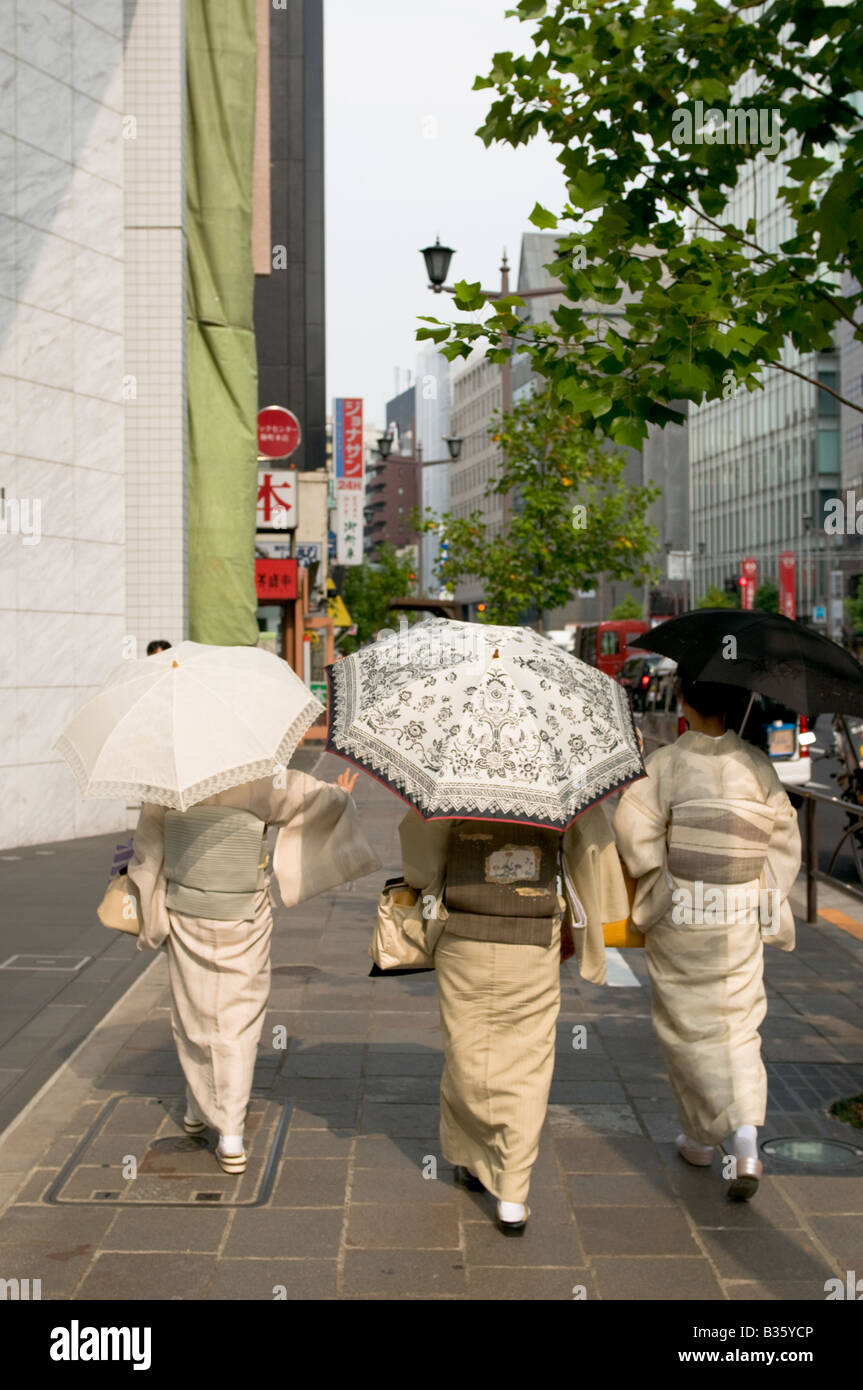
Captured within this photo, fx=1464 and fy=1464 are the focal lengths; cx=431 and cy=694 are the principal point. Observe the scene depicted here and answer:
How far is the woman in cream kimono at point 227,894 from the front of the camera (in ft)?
17.0

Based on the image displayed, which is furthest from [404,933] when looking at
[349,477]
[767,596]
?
[767,596]

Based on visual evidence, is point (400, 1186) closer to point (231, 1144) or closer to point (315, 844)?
point (231, 1144)

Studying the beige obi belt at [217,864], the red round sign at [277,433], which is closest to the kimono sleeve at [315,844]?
the beige obi belt at [217,864]

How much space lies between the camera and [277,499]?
29781mm

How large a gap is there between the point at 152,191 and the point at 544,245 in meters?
99.6

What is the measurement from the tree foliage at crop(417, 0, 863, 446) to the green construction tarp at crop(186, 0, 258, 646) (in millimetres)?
9626

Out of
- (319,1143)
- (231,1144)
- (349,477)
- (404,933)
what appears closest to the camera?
(404,933)

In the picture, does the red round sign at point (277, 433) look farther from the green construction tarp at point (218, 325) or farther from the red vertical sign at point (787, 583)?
the red vertical sign at point (787, 583)

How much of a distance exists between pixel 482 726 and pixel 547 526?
83.5ft

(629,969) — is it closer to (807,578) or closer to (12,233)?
(12,233)

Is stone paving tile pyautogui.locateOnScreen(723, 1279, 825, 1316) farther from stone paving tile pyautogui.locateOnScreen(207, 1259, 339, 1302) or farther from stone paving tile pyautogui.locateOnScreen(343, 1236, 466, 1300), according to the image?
stone paving tile pyautogui.locateOnScreen(207, 1259, 339, 1302)

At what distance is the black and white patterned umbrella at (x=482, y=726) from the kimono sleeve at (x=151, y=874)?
111 cm

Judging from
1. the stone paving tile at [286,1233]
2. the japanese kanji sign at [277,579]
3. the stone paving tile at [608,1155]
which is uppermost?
the japanese kanji sign at [277,579]

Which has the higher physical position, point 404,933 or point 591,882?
point 591,882
